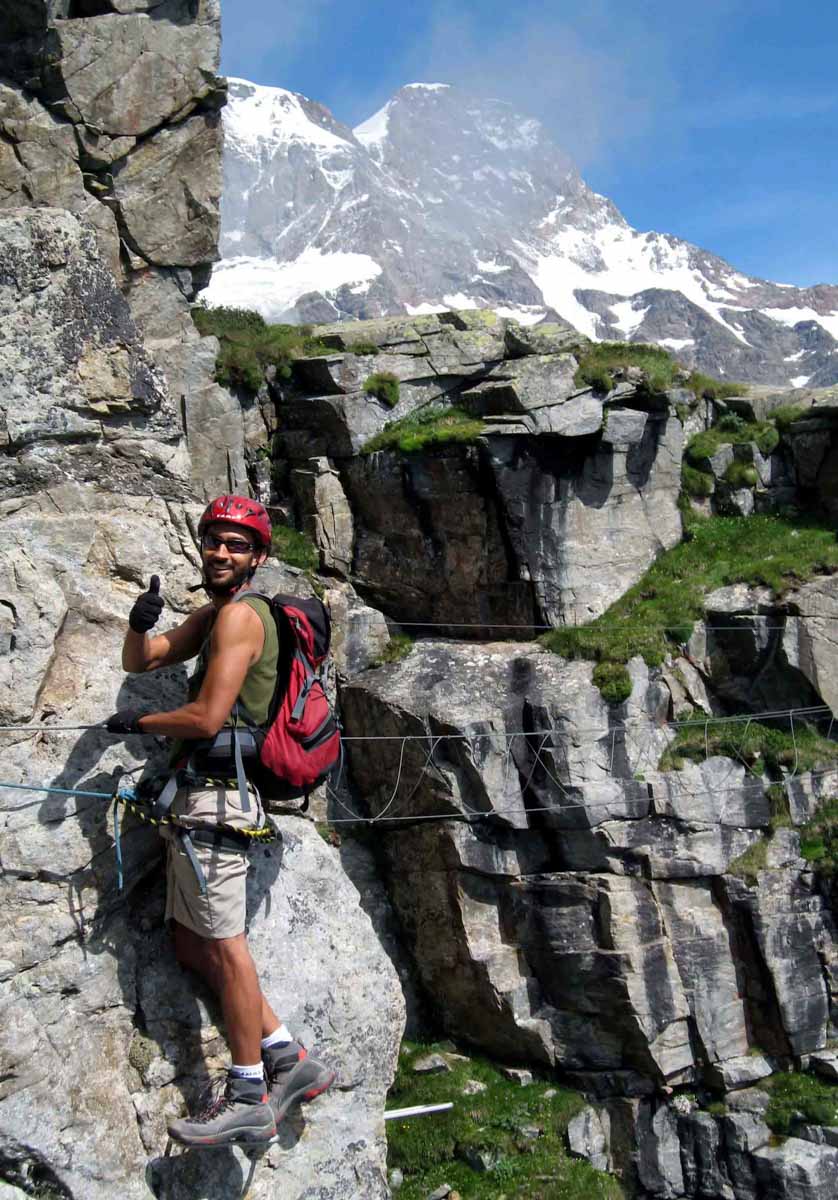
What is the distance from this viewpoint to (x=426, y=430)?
857 inches

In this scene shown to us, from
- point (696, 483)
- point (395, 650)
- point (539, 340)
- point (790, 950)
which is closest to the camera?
point (790, 950)

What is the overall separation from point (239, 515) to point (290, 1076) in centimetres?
Answer: 313

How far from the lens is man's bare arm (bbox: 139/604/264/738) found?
520 centimetres

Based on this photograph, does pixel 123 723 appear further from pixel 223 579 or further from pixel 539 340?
pixel 539 340

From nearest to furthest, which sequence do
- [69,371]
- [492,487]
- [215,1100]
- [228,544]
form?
[215,1100] → [228,544] → [69,371] → [492,487]

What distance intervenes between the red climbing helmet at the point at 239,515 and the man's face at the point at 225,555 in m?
0.03

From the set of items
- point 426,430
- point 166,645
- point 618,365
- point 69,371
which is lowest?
point 166,645

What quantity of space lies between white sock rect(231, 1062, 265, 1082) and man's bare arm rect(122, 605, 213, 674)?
2241 millimetres

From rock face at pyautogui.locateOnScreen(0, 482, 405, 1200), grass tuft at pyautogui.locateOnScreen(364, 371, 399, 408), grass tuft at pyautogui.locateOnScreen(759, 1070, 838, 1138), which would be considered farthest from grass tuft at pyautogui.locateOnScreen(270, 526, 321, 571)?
rock face at pyautogui.locateOnScreen(0, 482, 405, 1200)

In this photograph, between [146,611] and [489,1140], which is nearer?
[146,611]

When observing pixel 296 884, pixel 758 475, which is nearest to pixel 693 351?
pixel 758 475

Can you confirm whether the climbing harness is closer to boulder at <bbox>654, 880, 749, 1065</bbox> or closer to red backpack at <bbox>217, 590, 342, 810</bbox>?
red backpack at <bbox>217, 590, 342, 810</bbox>

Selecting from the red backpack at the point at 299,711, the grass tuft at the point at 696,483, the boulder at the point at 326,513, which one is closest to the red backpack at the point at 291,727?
the red backpack at the point at 299,711

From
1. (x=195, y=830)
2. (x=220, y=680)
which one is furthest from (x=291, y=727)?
(x=195, y=830)
